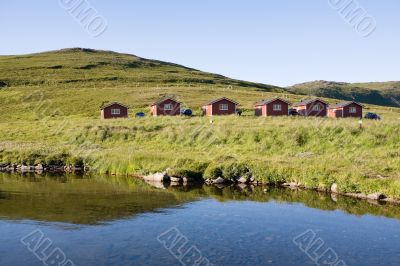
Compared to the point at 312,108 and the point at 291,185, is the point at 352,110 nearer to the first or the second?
the point at 312,108

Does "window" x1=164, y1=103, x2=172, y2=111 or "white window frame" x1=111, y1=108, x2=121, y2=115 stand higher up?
"window" x1=164, y1=103, x2=172, y2=111

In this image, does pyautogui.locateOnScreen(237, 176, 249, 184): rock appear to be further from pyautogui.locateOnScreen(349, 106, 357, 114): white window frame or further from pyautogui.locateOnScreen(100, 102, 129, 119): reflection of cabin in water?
pyautogui.locateOnScreen(349, 106, 357, 114): white window frame

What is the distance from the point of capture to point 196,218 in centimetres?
2670

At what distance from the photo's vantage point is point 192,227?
24656mm

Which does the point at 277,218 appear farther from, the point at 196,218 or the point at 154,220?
the point at 154,220

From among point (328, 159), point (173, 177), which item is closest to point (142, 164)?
point (173, 177)

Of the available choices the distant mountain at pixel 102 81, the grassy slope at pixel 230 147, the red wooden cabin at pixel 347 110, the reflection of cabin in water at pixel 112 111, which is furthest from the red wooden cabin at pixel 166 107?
the red wooden cabin at pixel 347 110

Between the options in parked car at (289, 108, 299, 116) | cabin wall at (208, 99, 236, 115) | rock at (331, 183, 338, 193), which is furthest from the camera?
parked car at (289, 108, 299, 116)

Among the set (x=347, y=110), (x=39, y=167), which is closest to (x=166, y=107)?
(x=347, y=110)

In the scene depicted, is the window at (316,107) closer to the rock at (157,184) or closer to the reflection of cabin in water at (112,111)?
the reflection of cabin in water at (112,111)

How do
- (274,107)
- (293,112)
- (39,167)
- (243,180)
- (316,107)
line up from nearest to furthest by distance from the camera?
A: (243,180), (39,167), (274,107), (316,107), (293,112)

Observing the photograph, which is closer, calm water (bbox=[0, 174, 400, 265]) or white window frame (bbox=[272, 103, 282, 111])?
calm water (bbox=[0, 174, 400, 265])

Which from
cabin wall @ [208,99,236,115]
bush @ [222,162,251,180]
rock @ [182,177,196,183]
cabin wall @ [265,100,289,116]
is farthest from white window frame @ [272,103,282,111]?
rock @ [182,177,196,183]

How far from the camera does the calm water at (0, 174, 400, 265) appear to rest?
19828mm
